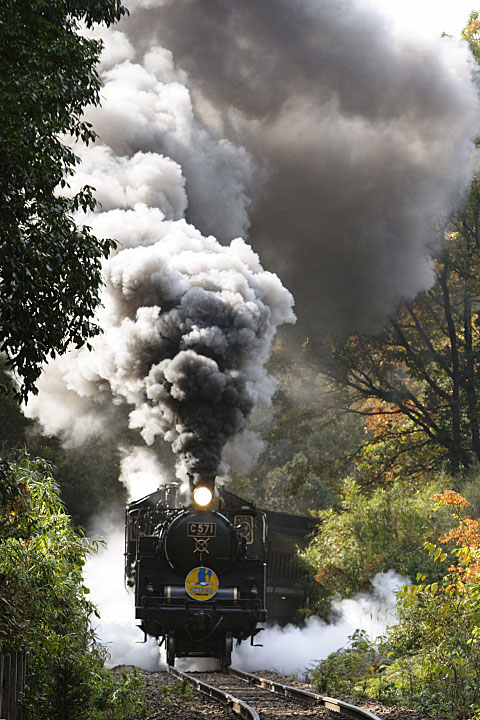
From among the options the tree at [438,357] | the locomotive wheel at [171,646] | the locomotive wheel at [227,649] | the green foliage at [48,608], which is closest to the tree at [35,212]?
the green foliage at [48,608]

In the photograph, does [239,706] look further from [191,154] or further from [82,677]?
[191,154]

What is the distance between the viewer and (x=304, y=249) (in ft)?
66.0

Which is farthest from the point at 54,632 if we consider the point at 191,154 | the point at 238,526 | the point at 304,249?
the point at 304,249

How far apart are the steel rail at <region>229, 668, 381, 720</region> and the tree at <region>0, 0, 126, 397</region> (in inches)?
181

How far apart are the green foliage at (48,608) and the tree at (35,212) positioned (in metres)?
1.13

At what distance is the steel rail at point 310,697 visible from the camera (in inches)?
330

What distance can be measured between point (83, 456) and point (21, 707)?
71.8 feet

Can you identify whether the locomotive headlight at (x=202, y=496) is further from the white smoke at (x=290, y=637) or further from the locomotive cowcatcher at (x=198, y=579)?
the white smoke at (x=290, y=637)

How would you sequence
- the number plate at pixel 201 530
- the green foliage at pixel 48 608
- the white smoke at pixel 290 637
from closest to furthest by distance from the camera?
the green foliage at pixel 48 608 < the number plate at pixel 201 530 < the white smoke at pixel 290 637

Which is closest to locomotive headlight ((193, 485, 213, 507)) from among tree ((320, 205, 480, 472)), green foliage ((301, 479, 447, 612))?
green foliage ((301, 479, 447, 612))

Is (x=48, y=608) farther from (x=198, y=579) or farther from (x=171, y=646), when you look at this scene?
(x=171, y=646)

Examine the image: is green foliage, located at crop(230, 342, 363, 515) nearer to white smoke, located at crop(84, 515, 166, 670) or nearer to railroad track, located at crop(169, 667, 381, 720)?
white smoke, located at crop(84, 515, 166, 670)

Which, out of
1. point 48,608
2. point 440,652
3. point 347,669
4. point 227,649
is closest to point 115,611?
point 227,649

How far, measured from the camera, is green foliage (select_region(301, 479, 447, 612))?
1666 centimetres
